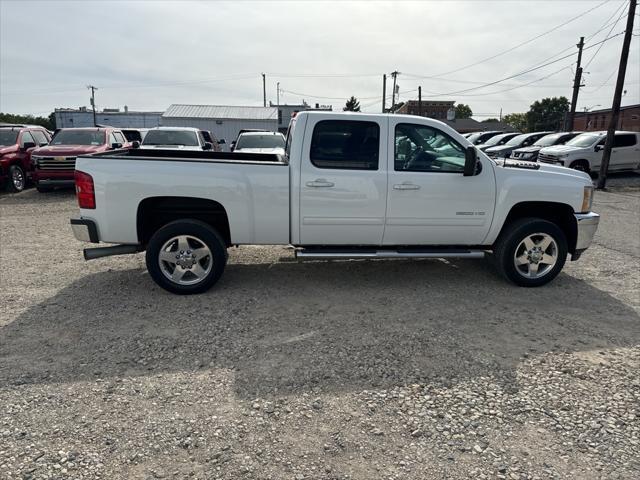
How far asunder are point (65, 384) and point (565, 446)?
3.36 metres

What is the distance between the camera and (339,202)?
4.94m

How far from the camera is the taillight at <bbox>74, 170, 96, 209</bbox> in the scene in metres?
4.67

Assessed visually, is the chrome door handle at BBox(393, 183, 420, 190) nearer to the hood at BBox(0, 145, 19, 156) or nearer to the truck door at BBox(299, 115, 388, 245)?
the truck door at BBox(299, 115, 388, 245)

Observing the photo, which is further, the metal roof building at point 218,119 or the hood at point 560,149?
the metal roof building at point 218,119

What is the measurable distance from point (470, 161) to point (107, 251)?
408 centimetres

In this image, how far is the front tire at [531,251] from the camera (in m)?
5.26

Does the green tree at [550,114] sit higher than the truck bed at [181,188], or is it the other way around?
the green tree at [550,114]

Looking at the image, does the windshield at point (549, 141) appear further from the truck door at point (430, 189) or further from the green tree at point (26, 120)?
Result: the green tree at point (26, 120)

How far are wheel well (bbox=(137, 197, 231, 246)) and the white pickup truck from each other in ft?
0.04

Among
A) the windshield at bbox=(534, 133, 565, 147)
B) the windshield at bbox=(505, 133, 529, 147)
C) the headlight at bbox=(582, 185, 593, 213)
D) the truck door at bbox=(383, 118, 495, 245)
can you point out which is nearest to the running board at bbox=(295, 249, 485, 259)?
the truck door at bbox=(383, 118, 495, 245)

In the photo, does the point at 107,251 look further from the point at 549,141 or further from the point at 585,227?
the point at 549,141

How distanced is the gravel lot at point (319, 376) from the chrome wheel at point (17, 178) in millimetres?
8572

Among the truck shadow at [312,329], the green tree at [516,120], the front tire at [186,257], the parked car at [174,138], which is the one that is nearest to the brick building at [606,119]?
the green tree at [516,120]

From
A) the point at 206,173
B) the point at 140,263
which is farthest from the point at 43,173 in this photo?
the point at 206,173
